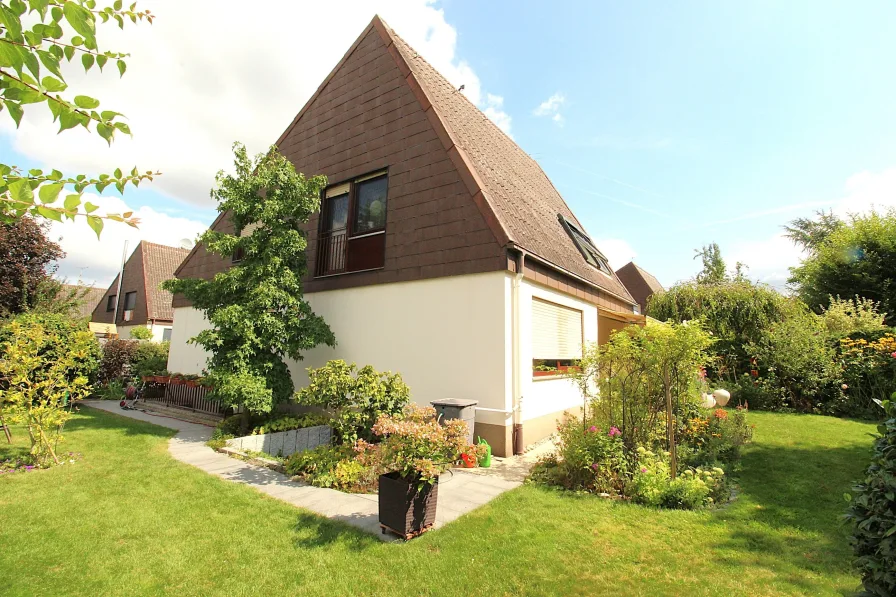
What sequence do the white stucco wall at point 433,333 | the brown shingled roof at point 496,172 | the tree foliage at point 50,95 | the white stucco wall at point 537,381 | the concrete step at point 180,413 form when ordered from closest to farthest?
the tree foliage at point 50,95 → the white stucco wall at point 433,333 → the white stucco wall at point 537,381 → the brown shingled roof at point 496,172 → the concrete step at point 180,413

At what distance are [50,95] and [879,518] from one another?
15.1 ft

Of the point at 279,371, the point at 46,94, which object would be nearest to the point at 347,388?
the point at 279,371

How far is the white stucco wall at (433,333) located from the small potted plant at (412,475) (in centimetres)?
→ 325

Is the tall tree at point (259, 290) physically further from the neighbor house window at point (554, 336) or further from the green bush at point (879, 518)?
the green bush at point (879, 518)

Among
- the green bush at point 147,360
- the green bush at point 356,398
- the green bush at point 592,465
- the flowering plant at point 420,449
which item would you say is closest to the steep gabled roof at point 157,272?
the green bush at point 147,360

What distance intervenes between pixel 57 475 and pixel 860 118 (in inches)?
546

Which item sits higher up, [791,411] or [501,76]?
[501,76]

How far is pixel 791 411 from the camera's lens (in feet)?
39.6

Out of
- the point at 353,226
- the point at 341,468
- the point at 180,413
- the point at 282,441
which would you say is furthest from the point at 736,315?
the point at 180,413

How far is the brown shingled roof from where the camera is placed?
28.2 feet

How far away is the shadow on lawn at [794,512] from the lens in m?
3.82

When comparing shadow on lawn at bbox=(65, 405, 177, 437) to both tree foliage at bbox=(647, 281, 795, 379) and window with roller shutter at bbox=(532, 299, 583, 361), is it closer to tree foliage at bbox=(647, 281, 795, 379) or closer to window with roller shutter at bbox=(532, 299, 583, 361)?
window with roller shutter at bbox=(532, 299, 583, 361)

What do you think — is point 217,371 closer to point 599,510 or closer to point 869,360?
point 599,510

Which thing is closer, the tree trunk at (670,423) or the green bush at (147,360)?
the tree trunk at (670,423)
